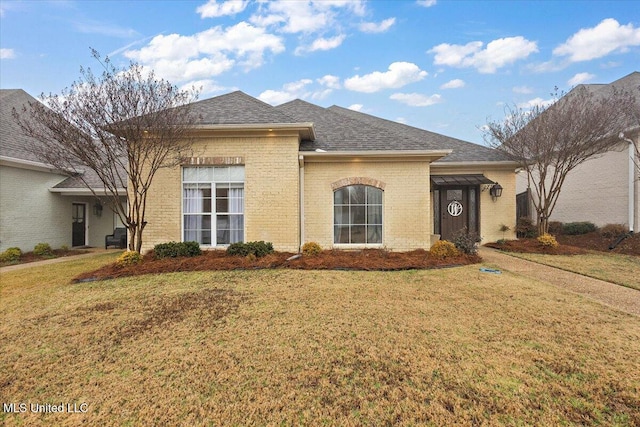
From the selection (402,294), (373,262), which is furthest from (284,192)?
(402,294)

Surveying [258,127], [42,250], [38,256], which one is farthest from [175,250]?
[42,250]

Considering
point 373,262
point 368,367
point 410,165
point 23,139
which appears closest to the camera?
point 368,367

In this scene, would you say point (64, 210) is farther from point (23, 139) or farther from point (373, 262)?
point (373, 262)

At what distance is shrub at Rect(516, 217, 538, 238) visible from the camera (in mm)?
12219

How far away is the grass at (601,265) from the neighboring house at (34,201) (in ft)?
59.0

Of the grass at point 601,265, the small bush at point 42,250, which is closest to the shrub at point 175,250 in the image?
the small bush at point 42,250

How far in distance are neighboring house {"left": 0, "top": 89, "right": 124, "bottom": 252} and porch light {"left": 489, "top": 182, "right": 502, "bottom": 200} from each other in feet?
57.9

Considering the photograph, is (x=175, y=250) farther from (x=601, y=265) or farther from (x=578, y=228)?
(x=578, y=228)

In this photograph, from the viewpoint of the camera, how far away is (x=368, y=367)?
2.97 m

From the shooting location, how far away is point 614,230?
11.2 meters

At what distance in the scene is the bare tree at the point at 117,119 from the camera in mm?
7270

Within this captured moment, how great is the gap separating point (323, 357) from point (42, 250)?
545 inches

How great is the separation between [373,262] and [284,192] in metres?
3.43

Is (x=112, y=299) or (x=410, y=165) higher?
(x=410, y=165)
